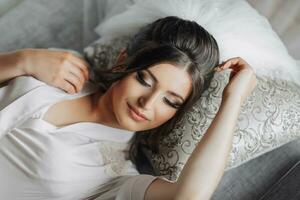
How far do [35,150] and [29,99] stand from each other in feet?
0.44

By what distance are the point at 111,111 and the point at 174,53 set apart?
25 cm

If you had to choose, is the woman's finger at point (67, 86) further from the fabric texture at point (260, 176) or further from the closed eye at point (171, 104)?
the fabric texture at point (260, 176)

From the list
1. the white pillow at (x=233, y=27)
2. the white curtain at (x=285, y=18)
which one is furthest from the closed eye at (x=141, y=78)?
the white curtain at (x=285, y=18)

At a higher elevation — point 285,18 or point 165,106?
point 285,18

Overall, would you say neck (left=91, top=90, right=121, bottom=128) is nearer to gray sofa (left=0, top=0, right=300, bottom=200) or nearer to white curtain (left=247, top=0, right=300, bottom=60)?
gray sofa (left=0, top=0, right=300, bottom=200)

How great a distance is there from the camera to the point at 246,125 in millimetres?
1293

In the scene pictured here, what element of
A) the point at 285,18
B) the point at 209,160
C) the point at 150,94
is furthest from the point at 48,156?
the point at 285,18

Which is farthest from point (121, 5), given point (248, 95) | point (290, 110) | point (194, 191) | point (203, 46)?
point (194, 191)

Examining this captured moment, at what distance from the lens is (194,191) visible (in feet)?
3.43

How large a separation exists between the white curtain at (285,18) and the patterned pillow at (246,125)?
0.99 feet

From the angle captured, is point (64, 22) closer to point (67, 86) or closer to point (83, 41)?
point (83, 41)

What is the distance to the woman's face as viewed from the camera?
1139 mm

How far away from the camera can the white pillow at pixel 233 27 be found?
4.38ft

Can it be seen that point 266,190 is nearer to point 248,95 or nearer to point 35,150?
point 248,95
